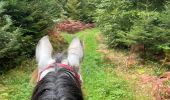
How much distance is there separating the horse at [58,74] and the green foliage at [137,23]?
8.56 meters

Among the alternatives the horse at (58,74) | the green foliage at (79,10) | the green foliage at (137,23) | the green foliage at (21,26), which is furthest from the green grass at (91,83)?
the green foliage at (79,10)

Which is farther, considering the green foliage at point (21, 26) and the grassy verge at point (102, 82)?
the green foliage at point (21, 26)

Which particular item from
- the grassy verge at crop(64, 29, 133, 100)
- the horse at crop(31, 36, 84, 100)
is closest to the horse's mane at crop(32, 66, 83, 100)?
the horse at crop(31, 36, 84, 100)

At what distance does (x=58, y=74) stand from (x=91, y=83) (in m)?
7.55

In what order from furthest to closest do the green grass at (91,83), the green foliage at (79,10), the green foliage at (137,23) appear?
the green foliage at (79,10) → the green foliage at (137,23) → the green grass at (91,83)

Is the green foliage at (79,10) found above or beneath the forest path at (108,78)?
beneath

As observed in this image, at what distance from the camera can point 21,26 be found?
1148cm

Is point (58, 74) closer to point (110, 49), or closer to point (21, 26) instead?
point (21, 26)

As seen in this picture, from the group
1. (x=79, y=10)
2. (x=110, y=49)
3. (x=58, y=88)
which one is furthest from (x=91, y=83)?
(x=79, y=10)

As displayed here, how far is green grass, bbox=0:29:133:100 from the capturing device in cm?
843

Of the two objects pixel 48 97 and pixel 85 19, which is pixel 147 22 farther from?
pixel 85 19

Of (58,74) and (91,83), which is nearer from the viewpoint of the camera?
(58,74)

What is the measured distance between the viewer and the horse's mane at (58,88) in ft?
5.60

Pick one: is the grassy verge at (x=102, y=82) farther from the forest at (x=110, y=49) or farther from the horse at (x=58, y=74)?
the horse at (x=58, y=74)
